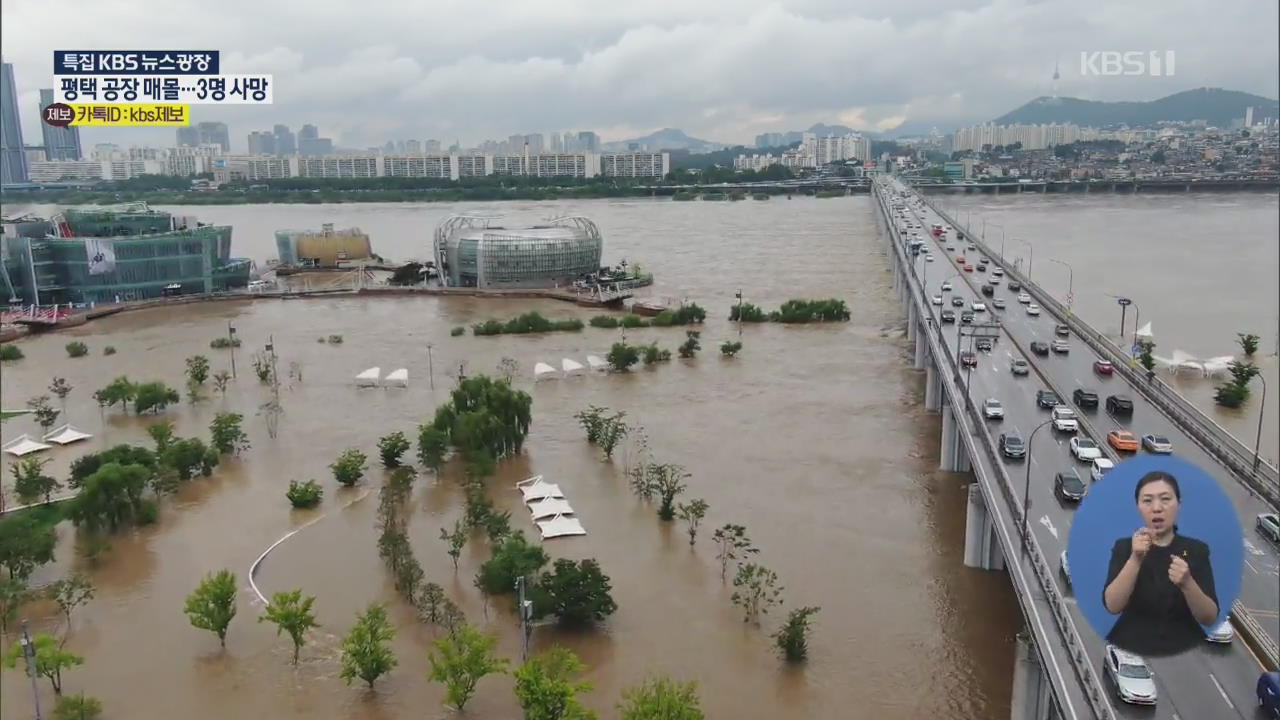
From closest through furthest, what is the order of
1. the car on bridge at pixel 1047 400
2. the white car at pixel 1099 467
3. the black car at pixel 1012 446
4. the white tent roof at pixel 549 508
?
1. the white car at pixel 1099 467
2. the black car at pixel 1012 446
3. the white tent roof at pixel 549 508
4. the car on bridge at pixel 1047 400

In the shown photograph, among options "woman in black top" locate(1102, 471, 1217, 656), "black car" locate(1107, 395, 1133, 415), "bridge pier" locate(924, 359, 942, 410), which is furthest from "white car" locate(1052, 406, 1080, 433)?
"woman in black top" locate(1102, 471, 1217, 656)

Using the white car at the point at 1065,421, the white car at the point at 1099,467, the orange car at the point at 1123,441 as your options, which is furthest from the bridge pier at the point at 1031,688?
the white car at the point at 1065,421

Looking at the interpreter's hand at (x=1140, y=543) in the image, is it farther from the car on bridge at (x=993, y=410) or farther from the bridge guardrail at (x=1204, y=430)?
the car on bridge at (x=993, y=410)

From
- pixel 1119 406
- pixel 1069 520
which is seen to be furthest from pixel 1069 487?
pixel 1119 406


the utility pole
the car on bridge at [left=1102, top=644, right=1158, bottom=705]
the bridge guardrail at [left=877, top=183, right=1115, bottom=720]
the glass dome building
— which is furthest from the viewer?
the glass dome building

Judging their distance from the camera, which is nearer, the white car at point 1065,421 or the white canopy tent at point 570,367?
the white car at point 1065,421

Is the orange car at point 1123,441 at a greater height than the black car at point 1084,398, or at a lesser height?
lesser

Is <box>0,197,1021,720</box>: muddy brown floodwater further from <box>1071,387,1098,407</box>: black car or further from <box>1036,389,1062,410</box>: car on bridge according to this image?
<box>1071,387,1098,407</box>: black car
